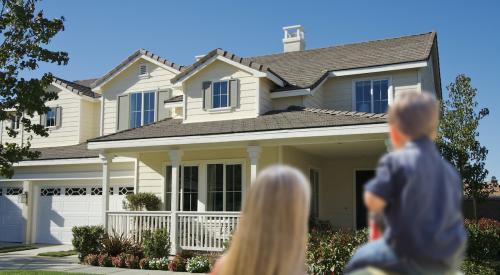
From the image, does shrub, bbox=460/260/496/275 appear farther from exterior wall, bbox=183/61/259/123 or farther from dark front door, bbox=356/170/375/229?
exterior wall, bbox=183/61/259/123

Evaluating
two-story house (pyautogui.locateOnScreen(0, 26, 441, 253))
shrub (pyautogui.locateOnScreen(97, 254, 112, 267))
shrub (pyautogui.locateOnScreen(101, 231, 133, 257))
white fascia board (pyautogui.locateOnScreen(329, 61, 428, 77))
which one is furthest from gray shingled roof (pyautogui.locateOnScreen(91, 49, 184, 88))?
shrub (pyautogui.locateOnScreen(97, 254, 112, 267))

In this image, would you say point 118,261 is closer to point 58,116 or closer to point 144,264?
point 144,264

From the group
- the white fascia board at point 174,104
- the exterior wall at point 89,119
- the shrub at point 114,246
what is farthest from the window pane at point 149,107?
the shrub at point 114,246

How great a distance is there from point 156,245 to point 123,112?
7.25 m

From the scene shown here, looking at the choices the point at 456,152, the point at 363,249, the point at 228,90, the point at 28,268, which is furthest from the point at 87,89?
the point at 363,249

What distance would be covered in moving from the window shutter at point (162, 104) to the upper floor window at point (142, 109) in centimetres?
26

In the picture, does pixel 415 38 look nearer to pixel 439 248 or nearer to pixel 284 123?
pixel 284 123

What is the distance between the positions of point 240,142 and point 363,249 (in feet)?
37.6

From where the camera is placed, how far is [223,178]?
15812 millimetres

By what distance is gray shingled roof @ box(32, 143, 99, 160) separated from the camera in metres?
18.6

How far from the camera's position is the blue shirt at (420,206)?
205cm

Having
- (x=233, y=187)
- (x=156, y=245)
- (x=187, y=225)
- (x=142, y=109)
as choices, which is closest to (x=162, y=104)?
(x=142, y=109)

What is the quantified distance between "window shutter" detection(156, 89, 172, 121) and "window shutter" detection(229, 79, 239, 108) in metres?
3.49

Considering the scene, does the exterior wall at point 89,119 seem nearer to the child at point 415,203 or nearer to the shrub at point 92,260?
the shrub at point 92,260
